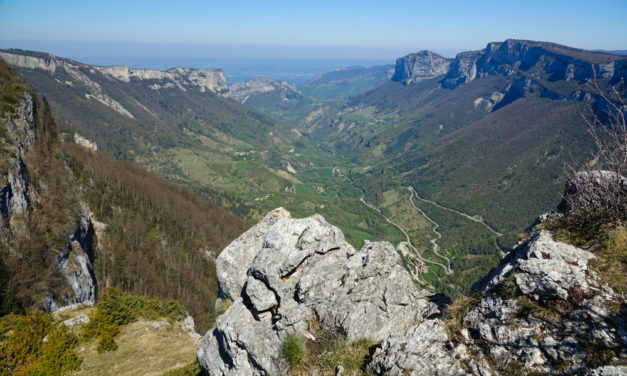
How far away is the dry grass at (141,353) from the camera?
24456 mm

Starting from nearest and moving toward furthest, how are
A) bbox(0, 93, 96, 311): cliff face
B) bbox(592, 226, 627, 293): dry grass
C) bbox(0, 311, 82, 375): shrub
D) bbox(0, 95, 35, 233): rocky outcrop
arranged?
1. bbox(592, 226, 627, 293): dry grass
2. bbox(0, 311, 82, 375): shrub
3. bbox(0, 93, 96, 311): cliff face
4. bbox(0, 95, 35, 233): rocky outcrop

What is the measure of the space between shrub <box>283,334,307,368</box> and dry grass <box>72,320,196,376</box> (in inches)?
572

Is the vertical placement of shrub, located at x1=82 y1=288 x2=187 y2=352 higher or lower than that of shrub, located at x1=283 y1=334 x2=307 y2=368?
lower

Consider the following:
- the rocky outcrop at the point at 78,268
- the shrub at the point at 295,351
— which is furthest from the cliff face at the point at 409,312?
the rocky outcrop at the point at 78,268

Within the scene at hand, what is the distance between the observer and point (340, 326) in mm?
14906

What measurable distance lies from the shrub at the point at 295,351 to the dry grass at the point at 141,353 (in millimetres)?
14526

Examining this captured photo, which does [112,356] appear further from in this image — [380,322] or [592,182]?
[592,182]

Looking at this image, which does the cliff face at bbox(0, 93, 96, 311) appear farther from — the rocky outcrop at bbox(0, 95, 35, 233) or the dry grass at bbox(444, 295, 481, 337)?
the dry grass at bbox(444, 295, 481, 337)

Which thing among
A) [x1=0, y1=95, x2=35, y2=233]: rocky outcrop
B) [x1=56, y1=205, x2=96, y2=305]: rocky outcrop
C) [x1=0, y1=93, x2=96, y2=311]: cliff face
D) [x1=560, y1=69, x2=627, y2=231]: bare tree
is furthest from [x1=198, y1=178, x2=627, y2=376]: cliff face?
[x1=0, y1=95, x2=35, y2=233]: rocky outcrop

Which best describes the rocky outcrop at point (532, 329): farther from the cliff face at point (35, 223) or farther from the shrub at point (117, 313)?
the cliff face at point (35, 223)

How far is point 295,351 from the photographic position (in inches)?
555

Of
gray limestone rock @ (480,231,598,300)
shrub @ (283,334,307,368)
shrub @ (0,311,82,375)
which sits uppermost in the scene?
gray limestone rock @ (480,231,598,300)

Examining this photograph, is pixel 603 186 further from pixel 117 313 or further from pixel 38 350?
pixel 117 313

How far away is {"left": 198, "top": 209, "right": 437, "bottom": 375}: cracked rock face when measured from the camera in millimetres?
15172
